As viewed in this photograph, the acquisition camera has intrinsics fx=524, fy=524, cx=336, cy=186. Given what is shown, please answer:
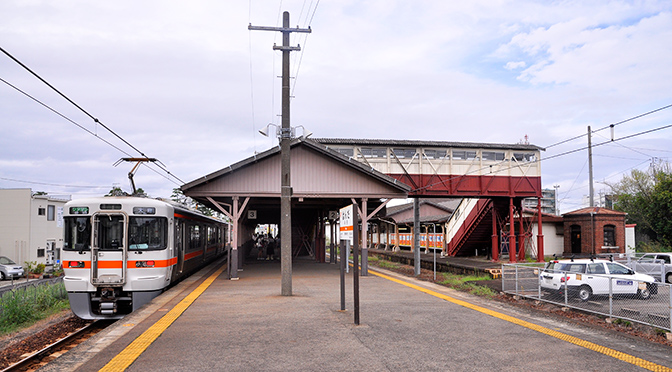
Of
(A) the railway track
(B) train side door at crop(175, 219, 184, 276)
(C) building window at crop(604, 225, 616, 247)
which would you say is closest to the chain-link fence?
(B) train side door at crop(175, 219, 184, 276)

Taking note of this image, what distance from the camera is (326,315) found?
10.3m

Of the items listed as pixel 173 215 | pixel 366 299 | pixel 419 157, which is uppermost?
pixel 419 157

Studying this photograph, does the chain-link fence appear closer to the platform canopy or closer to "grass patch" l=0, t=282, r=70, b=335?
the platform canopy

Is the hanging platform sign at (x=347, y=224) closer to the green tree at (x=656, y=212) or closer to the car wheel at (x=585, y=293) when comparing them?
the car wheel at (x=585, y=293)

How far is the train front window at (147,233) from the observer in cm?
1220

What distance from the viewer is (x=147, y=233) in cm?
1243

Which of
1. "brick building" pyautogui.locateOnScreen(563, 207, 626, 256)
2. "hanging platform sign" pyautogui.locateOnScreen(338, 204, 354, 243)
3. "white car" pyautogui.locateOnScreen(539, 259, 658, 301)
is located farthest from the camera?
"brick building" pyautogui.locateOnScreen(563, 207, 626, 256)

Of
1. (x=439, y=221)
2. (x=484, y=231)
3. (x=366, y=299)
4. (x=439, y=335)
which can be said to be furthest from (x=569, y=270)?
(x=439, y=221)

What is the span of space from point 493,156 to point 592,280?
15017mm

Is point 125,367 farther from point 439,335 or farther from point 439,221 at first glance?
point 439,221

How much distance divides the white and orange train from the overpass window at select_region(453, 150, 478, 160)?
54.7 ft

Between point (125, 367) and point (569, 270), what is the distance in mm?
11677

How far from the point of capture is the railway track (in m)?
8.05

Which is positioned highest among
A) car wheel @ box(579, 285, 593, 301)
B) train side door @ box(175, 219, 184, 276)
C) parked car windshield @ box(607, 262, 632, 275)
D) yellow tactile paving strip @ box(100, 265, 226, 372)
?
train side door @ box(175, 219, 184, 276)
